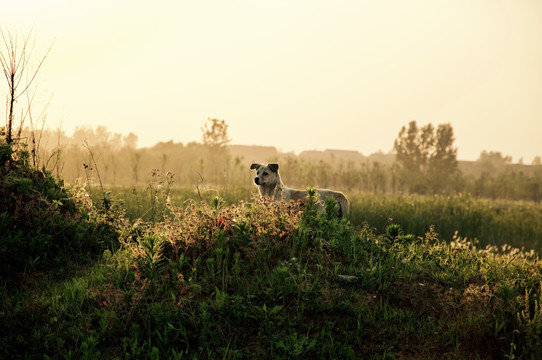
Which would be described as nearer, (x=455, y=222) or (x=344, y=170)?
(x=455, y=222)

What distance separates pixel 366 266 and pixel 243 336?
2642mm

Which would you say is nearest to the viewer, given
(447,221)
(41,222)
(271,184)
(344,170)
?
(41,222)

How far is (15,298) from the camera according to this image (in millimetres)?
6133

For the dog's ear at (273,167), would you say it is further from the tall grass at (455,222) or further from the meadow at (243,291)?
the tall grass at (455,222)

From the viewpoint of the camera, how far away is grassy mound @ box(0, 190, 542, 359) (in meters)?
4.98

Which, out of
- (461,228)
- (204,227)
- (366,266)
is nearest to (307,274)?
(366,266)

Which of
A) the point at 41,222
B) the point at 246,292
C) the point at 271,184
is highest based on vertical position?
the point at 271,184

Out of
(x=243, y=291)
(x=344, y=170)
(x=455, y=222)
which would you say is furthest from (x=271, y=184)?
(x=344, y=170)

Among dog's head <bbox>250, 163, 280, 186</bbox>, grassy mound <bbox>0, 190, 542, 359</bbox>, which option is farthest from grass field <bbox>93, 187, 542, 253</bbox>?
grassy mound <bbox>0, 190, 542, 359</bbox>

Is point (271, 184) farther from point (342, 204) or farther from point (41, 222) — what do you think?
point (41, 222)

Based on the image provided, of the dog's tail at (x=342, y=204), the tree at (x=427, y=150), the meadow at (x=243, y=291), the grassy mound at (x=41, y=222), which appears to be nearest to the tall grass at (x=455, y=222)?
the dog's tail at (x=342, y=204)

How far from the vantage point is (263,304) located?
5570 mm

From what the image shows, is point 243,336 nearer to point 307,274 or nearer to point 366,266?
point 307,274

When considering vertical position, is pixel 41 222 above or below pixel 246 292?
above
